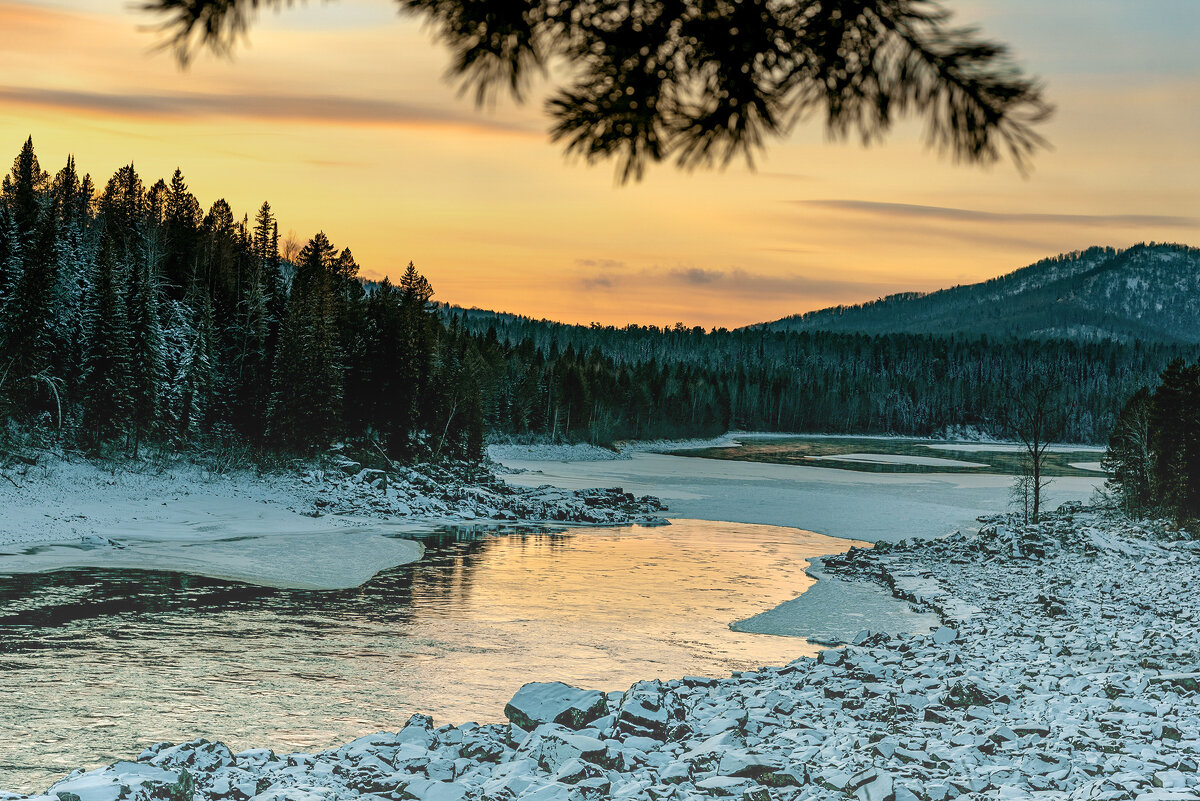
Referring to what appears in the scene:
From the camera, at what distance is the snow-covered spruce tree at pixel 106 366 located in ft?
143

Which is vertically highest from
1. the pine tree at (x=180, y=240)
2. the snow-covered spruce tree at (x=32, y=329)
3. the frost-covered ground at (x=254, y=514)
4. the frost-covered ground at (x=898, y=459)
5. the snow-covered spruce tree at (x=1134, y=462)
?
the pine tree at (x=180, y=240)

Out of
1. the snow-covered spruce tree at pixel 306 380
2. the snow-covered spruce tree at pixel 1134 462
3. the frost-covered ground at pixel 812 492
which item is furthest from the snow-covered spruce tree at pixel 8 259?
the snow-covered spruce tree at pixel 1134 462

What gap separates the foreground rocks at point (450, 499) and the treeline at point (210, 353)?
3477mm

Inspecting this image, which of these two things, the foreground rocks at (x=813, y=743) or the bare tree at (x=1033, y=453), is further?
the bare tree at (x=1033, y=453)

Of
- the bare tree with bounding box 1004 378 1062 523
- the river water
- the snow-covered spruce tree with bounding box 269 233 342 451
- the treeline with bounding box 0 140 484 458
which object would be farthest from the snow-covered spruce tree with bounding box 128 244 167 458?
the bare tree with bounding box 1004 378 1062 523

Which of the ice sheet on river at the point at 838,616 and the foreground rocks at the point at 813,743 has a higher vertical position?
Result: the foreground rocks at the point at 813,743

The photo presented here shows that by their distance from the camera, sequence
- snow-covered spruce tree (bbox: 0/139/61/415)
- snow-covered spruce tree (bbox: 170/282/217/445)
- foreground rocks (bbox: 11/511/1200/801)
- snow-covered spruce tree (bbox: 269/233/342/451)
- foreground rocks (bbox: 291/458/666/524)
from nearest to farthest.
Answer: foreground rocks (bbox: 11/511/1200/801) → snow-covered spruce tree (bbox: 0/139/61/415) → foreground rocks (bbox: 291/458/666/524) → snow-covered spruce tree (bbox: 170/282/217/445) → snow-covered spruce tree (bbox: 269/233/342/451)

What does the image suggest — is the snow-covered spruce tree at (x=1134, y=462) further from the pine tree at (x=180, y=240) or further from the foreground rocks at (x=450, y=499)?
the pine tree at (x=180, y=240)

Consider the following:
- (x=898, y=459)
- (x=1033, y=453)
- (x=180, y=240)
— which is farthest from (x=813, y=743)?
(x=898, y=459)

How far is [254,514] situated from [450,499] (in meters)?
10.3

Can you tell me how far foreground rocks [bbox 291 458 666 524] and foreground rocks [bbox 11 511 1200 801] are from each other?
2831 cm

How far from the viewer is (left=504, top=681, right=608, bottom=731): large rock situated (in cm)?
1210

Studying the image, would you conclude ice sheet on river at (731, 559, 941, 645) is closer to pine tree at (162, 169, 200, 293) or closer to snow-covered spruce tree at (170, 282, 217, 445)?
snow-covered spruce tree at (170, 282, 217, 445)

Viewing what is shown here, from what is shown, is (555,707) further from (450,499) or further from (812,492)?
(812,492)
